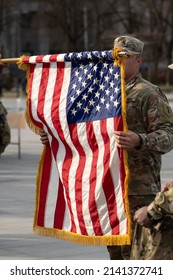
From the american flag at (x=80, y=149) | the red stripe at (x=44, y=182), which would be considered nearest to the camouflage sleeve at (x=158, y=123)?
the american flag at (x=80, y=149)

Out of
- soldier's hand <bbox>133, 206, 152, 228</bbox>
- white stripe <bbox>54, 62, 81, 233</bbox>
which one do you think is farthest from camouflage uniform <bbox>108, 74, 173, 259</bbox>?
soldier's hand <bbox>133, 206, 152, 228</bbox>

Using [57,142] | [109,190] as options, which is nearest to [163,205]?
[109,190]

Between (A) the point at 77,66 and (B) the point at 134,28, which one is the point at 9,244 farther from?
(B) the point at 134,28

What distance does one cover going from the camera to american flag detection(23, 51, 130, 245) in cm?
688

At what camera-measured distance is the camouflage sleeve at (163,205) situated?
18.8 ft

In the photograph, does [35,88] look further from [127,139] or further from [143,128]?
[127,139]

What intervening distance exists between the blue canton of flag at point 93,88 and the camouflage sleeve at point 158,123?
0.93ft

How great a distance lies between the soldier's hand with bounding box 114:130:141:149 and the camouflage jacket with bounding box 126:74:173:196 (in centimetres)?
27

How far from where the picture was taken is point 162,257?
5.93 meters

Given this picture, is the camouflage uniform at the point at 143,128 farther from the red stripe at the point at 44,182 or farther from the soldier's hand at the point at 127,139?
the red stripe at the point at 44,182

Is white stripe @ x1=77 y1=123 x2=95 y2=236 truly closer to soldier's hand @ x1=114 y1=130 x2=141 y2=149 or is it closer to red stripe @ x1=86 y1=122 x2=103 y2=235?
red stripe @ x1=86 y1=122 x2=103 y2=235

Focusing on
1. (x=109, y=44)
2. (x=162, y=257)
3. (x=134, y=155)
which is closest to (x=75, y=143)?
(x=134, y=155)

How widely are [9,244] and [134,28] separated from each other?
2622 inches
